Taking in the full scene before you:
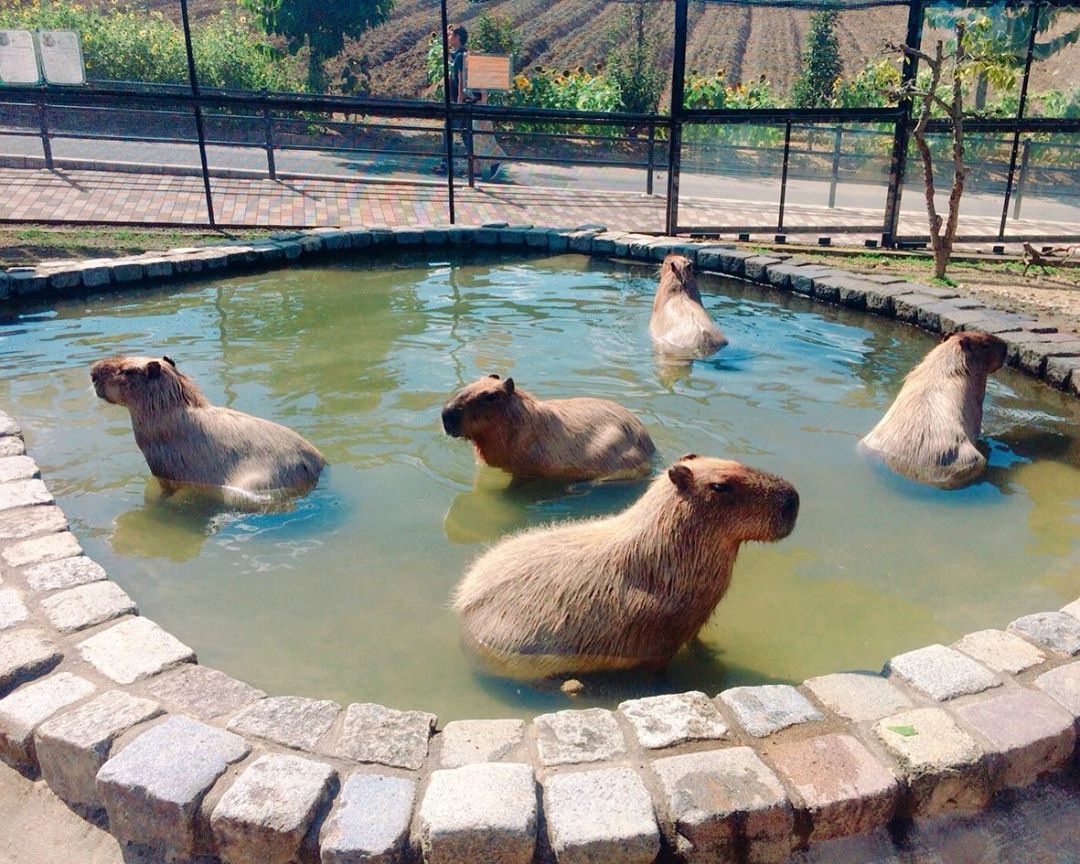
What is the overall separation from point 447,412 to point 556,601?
183 centimetres

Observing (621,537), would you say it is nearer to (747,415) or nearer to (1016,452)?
(747,415)

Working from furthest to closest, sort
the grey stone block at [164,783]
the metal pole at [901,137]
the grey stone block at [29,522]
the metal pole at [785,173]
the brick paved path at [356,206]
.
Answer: the brick paved path at [356,206] → the metal pole at [785,173] → the metal pole at [901,137] → the grey stone block at [29,522] → the grey stone block at [164,783]

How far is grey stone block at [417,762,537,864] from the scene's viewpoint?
254 centimetres

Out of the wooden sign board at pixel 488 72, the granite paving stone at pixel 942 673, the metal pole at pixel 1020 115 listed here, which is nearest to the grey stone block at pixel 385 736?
the granite paving stone at pixel 942 673

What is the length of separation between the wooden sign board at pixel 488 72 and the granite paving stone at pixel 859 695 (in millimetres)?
12547

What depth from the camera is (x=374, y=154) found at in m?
15.9

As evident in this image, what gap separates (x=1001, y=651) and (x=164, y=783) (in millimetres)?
2791

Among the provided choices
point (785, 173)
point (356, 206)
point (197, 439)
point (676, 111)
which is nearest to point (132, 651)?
point (197, 439)

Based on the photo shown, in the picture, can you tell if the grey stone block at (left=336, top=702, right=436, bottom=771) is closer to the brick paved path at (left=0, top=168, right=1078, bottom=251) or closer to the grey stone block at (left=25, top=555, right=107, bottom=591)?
the grey stone block at (left=25, top=555, right=107, bottom=591)

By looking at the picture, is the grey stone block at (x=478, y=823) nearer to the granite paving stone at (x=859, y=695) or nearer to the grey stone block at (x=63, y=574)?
the granite paving stone at (x=859, y=695)

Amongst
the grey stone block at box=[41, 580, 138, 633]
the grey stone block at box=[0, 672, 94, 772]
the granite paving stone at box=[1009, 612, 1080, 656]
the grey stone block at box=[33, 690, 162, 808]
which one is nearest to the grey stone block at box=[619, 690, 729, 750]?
the granite paving stone at box=[1009, 612, 1080, 656]

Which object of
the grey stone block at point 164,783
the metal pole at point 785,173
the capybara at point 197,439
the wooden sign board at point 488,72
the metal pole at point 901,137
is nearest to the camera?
the grey stone block at point 164,783

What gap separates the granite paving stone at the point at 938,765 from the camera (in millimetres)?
2840

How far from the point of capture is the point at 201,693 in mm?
3115
